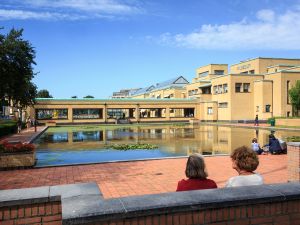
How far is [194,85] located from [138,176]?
67593 mm

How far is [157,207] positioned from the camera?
3.02m

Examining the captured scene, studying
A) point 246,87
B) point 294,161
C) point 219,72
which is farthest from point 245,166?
point 219,72

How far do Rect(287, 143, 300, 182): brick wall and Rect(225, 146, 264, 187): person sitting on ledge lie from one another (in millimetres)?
4284

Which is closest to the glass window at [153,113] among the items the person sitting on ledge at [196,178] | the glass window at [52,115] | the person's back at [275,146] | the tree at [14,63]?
the glass window at [52,115]

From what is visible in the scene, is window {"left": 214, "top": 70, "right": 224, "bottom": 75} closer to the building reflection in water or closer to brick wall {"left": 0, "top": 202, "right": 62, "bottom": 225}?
the building reflection in water

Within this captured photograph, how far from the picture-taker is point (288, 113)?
55.6 metres

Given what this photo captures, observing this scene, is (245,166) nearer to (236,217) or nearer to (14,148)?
(236,217)

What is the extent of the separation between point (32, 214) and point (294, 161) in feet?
23.7

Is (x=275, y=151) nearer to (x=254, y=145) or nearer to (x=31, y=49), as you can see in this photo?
(x=254, y=145)

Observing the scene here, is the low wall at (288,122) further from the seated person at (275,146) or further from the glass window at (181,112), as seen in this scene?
the glass window at (181,112)

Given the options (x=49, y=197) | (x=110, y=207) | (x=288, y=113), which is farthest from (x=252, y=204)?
(x=288, y=113)

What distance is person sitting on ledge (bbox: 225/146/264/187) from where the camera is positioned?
464 centimetres

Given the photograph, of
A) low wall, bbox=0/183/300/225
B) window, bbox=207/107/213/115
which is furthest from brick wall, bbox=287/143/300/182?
window, bbox=207/107/213/115

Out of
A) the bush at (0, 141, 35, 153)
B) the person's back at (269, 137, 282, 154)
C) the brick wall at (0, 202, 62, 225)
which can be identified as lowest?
the person's back at (269, 137, 282, 154)
